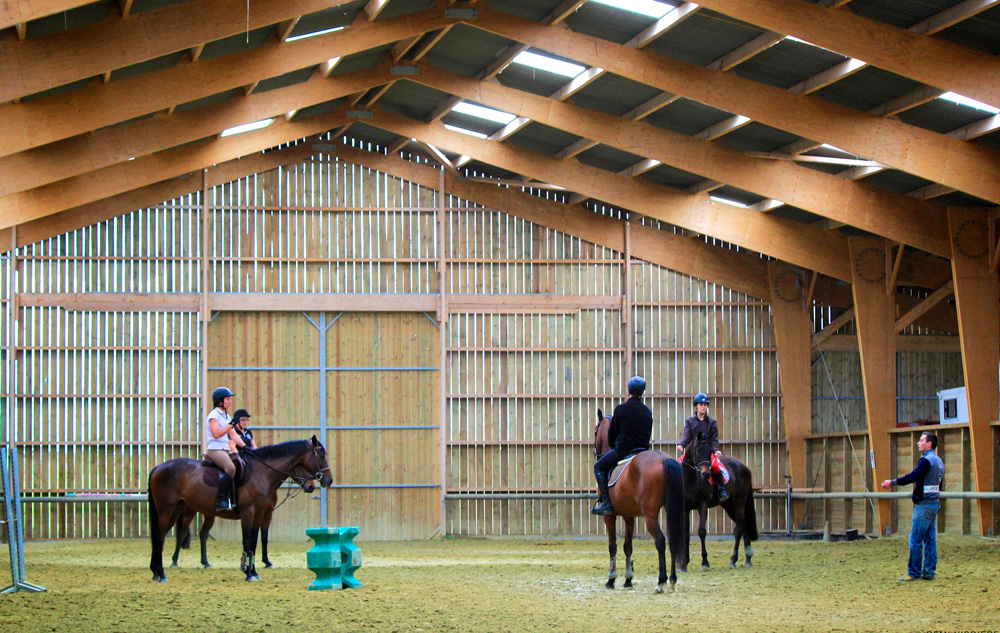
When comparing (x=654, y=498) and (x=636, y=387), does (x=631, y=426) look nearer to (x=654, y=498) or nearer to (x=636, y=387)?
(x=636, y=387)

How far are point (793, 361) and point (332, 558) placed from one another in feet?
43.5

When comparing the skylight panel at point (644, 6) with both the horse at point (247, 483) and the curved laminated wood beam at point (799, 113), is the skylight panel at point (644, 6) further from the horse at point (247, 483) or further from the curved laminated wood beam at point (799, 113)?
the horse at point (247, 483)

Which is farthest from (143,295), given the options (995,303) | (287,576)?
(995,303)

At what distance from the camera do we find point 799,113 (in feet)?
48.8

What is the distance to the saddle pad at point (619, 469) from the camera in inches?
440

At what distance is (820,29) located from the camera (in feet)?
40.3

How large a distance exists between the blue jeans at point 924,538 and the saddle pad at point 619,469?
2968mm

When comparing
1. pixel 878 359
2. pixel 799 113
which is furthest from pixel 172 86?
pixel 878 359

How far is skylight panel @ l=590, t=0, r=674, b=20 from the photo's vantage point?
44.9 feet

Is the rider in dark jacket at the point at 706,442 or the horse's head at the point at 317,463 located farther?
the horse's head at the point at 317,463

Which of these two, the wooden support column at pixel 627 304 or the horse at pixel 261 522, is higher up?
the wooden support column at pixel 627 304

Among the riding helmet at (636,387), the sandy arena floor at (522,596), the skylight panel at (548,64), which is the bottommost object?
the sandy arena floor at (522,596)

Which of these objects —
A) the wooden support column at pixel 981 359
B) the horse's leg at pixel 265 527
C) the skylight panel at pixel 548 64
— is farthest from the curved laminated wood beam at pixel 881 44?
the horse's leg at pixel 265 527

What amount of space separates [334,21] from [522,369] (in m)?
8.84
